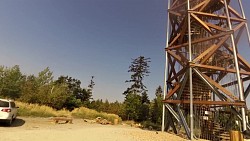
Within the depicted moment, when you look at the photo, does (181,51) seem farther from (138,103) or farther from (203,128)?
(138,103)

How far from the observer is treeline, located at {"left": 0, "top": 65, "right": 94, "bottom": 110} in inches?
1563

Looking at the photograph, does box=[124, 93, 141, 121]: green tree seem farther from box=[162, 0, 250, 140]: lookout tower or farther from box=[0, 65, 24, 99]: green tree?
box=[0, 65, 24, 99]: green tree

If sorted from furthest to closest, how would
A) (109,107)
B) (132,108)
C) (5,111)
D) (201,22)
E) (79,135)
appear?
(109,107) < (132,108) < (201,22) < (5,111) < (79,135)

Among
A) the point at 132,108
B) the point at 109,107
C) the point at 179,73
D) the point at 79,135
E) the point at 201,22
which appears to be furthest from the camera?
the point at 109,107

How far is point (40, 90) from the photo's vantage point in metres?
40.4

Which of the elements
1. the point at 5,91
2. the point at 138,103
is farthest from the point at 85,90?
the point at 138,103

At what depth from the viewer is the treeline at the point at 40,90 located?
3969 cm

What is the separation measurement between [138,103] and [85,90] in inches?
1146

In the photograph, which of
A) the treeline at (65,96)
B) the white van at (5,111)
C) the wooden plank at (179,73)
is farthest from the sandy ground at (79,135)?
the treeline at (65,96)

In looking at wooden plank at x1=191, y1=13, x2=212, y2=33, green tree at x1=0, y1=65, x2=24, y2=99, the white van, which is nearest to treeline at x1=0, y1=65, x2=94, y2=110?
green tree at x1=0, y1=65, x2=24, y2=99

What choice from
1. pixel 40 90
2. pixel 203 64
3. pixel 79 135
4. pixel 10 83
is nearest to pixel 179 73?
pixel 203 64

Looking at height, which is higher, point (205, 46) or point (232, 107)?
point (205, 46)

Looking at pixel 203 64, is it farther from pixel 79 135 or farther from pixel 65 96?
pixel 65 96

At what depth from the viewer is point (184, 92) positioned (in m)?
17.7
